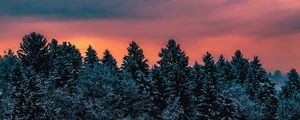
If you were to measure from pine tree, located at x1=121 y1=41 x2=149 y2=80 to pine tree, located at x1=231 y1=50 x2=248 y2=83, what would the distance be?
71.6 ft

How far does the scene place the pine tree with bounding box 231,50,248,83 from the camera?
87.0 meters

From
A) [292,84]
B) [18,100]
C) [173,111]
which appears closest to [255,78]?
[292,84]

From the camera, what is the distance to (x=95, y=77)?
56844 mm

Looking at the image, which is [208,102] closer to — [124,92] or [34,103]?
[124,92]

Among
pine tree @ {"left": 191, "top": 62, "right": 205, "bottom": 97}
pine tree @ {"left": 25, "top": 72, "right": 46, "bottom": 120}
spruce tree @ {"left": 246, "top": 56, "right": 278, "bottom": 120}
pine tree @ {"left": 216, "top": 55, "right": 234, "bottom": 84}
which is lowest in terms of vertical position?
pine tree @ {"left": 25, "top": 72, "right": 46, "bottom": 120}

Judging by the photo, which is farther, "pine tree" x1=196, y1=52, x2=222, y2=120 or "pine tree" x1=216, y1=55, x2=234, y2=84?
"pine tree" x1=216, y1=55, x2=234, y2=84

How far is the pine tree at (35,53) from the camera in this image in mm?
63438

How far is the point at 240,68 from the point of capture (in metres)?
88.8

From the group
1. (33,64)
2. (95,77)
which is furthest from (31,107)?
(33,64)

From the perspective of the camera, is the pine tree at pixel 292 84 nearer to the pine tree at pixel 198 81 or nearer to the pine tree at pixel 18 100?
the pine tree at pixel 198 81

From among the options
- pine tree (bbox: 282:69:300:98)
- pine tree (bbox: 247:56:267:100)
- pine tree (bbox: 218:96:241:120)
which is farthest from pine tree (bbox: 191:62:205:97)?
pine tree (bbox: 282:69:300:98)

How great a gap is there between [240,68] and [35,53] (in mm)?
43286

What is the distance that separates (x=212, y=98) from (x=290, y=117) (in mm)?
29330

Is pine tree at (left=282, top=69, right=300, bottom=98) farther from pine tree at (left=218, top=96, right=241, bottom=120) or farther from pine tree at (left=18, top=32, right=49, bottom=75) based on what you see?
pine tree at (left=18, top=32, right=49, bottom=75)
